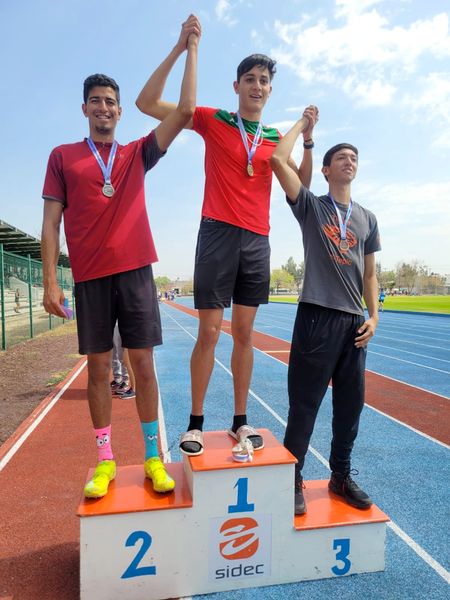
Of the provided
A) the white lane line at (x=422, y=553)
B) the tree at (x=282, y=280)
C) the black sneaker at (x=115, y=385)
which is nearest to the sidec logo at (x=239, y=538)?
the white lane line at (x=422, y=553)

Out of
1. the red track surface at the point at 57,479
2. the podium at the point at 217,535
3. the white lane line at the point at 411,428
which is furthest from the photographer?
the white lane line at the point at 411,428

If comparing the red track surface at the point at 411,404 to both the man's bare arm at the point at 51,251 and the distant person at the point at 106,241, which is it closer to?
the distant person at the point at 106,241

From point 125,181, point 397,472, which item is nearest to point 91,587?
point 125,181

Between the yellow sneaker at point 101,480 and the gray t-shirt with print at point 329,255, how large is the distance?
144 cm

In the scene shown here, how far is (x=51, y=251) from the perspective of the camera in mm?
2328

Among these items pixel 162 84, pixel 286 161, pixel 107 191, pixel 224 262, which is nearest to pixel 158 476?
pixel 224 262

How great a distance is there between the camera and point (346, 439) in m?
2.53

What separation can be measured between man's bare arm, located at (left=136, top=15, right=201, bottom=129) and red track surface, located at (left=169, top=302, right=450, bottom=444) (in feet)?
13.3

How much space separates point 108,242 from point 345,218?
138cm

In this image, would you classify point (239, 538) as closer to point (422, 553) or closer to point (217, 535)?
point (217, 535)

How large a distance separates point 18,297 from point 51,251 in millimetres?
10807

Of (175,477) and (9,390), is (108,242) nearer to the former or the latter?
(175,477)

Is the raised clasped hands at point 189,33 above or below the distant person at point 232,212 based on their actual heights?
above

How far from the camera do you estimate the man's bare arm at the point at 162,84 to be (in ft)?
7.50
